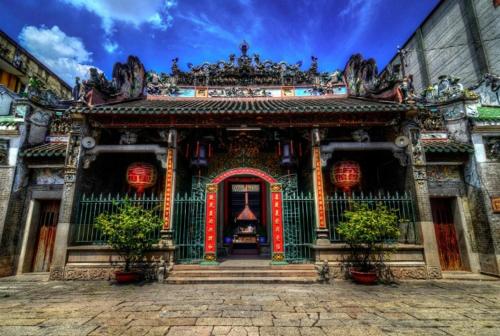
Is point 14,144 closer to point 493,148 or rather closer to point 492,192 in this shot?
point 492,192

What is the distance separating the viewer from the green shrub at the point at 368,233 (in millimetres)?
5926

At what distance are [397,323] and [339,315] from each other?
82 cm

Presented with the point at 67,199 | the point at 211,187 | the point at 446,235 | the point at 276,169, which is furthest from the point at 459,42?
the point at 67,199

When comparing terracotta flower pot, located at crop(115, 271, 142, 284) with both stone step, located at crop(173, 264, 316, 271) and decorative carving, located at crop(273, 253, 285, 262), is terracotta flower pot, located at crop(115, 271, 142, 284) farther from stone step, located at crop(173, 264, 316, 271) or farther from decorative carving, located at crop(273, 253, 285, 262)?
decorative carving, located at crop(273, 253, 285, 262)

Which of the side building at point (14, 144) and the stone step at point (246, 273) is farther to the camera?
the side building at point (14, 144)

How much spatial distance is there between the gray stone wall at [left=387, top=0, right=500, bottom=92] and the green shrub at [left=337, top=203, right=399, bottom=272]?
8302mm

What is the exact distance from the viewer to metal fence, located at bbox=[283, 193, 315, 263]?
757cm

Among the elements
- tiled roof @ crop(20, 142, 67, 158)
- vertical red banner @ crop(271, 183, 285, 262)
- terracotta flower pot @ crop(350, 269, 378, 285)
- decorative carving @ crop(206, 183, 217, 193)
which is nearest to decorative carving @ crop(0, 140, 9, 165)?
tiled roof @ crop(20, 142, 67, 158)

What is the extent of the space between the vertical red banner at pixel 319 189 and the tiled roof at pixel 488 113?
17.8 ft

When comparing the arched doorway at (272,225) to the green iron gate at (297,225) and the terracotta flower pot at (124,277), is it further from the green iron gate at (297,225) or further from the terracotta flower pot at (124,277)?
the terracotta flower pot at (124,277)

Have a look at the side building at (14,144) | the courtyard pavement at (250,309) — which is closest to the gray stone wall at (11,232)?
the side building at (14,144)

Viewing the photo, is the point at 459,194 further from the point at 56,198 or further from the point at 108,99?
the point at 56,198

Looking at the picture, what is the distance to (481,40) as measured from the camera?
12586 mm

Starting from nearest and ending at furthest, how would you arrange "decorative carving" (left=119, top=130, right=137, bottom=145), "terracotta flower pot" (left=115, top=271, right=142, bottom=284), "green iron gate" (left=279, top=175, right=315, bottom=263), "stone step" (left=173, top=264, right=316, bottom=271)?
"terracotta flower pot" (left=115, top=271, right=142, bottom=284)
"stone step" (left=173, top=264, right=316, bottom=271)
"green iron gate" (left=279, top=175, right=315, bottom=263)
"decorative carving" (left=119, top=130, right=137, bottom=145)
